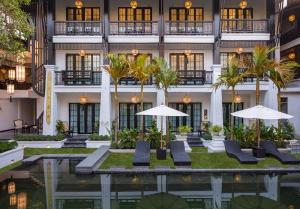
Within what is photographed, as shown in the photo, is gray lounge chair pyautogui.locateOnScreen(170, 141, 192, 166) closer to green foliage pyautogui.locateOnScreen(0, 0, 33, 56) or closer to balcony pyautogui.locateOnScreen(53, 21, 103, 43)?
green foliage pyautogui.locateOnScreen(0, 0, 33, 56)

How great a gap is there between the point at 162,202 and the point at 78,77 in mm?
16445

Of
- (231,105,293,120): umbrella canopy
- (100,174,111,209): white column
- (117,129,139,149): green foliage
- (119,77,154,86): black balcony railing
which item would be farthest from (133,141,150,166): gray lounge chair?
(119,77,154,86): black balcony railing

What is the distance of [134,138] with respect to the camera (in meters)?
20.5

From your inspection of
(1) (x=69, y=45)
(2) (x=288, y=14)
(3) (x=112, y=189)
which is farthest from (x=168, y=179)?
(2) (x=288, y=14)

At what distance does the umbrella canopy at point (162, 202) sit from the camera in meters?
10.7

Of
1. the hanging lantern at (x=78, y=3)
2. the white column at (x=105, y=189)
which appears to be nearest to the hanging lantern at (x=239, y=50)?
the hanging lantern at (x=78, y=3)

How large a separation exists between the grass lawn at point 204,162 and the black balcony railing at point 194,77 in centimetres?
823

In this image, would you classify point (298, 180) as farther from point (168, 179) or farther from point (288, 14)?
point (288, 14)

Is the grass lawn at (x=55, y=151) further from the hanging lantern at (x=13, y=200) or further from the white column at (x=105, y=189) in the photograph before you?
the hanging lantern at (x=13, y=200)

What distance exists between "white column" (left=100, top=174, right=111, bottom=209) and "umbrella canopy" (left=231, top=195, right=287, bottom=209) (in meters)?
3.90

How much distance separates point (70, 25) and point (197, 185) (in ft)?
58.7

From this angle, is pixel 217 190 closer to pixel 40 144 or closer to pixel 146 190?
pixel 146 190

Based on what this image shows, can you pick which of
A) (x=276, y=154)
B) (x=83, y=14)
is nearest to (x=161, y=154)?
(x=276, y=154)

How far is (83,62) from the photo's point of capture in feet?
89.5
